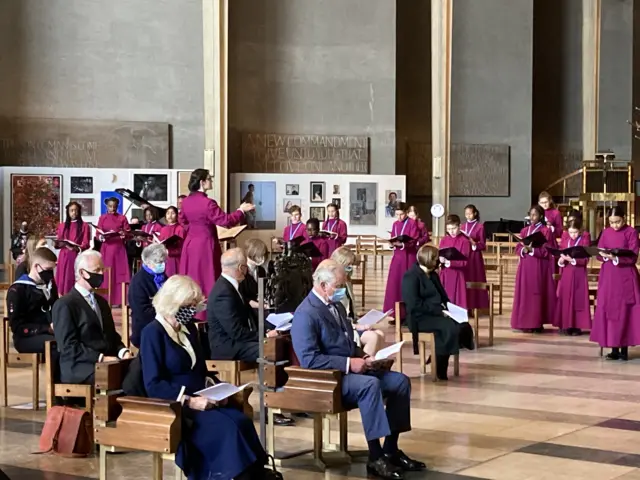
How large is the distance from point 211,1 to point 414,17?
1006cm

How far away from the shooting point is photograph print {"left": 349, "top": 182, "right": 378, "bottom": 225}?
2766cm

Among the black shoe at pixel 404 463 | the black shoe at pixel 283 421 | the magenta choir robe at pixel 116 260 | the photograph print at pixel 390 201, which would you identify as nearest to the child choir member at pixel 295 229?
the magenta choir robe at pixel 116 260

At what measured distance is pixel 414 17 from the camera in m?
34.0

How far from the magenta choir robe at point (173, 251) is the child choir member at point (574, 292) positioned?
5.67 m

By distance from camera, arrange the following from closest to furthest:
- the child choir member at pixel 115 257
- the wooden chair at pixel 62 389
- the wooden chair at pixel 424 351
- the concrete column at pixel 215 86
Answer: the wooden chair at pixel 62 389
the wooden chair at pixel 424 351
the child choir member at pixel 115 257
the concrete column at pixel 215 86

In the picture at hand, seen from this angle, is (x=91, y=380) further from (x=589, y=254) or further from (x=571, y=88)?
(x=571, y=88)

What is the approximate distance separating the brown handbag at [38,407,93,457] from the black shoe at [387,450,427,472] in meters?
2.19

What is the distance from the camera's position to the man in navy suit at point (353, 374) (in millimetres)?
6906

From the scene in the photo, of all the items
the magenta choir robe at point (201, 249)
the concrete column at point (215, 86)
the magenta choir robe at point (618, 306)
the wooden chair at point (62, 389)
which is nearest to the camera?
the wooden chair at point (62, 389)

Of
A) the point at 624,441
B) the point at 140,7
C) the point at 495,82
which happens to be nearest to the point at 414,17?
the point at 495,82

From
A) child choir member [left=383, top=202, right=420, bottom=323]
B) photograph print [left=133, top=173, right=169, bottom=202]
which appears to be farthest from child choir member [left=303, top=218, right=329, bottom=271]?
photograph print [left=133, top=173, right=169, bottom=202]

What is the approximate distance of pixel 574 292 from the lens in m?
15.1

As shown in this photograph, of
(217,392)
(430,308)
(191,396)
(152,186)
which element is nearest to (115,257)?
(152,186)

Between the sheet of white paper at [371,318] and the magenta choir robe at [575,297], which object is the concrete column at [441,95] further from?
the sheet of white paper at [371,318]
